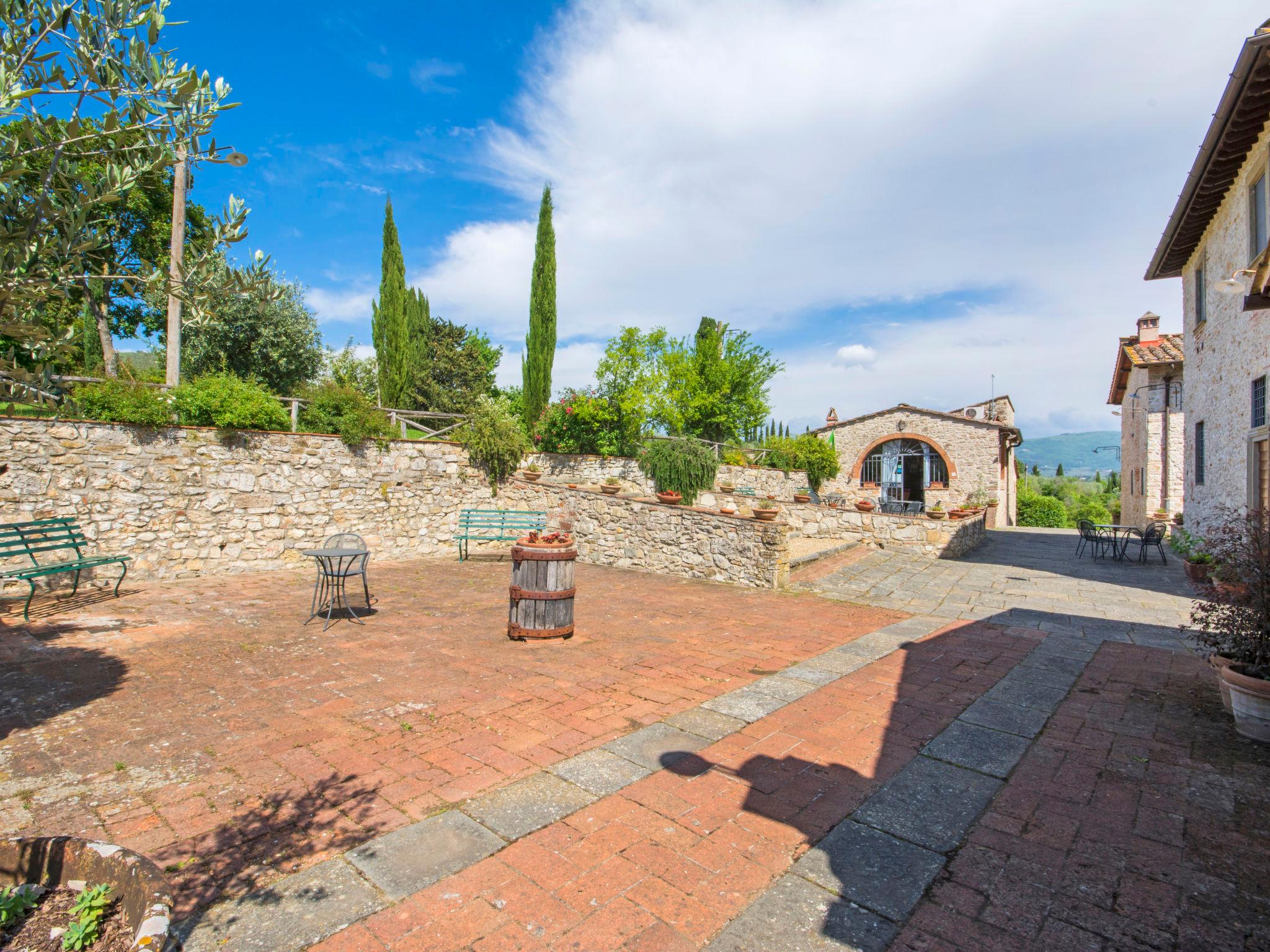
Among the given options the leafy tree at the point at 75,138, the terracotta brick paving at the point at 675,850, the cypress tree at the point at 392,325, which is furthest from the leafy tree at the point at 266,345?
the terracotta brick paving at the point at 675,850

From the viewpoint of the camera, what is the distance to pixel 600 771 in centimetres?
328

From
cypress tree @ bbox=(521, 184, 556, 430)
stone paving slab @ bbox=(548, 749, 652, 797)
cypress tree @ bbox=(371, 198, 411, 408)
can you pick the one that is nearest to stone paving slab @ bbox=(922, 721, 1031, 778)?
stone paving slab @ bbox=(548, 749, 652, 797)

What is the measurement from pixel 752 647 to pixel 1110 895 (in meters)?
3.50

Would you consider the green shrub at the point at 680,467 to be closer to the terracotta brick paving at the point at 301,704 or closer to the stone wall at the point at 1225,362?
the terracotta brick paving at the point at 301,704

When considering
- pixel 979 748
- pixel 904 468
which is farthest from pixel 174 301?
pixel 904 468

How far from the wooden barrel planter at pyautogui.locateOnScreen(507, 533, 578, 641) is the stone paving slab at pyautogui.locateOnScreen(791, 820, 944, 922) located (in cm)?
351

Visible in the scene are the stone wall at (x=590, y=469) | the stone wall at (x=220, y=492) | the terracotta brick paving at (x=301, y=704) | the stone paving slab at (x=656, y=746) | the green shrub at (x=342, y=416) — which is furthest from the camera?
the stone wall at (x=590, y=469)

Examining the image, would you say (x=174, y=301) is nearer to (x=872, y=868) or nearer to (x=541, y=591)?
(x=541, y=591)

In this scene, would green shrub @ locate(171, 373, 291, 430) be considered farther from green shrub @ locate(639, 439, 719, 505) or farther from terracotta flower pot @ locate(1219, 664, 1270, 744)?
terracotta flower pot @ locate(1219, 664, 1270, 744)

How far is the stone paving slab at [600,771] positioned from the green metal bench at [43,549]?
20.6 feet

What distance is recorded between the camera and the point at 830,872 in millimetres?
2484

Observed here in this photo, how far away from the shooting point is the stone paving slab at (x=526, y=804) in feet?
9.05

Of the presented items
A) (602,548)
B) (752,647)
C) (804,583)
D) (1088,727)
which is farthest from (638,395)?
(1088,727)

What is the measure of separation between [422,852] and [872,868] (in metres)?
1.90
